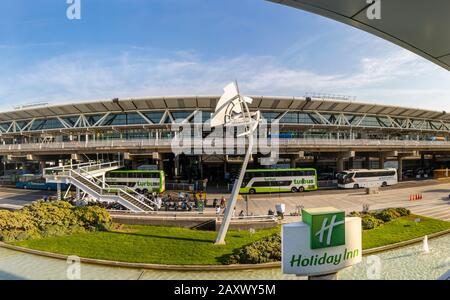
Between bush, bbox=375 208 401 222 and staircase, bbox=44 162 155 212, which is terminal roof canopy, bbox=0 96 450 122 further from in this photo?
bush, bbox=375 208 401 222

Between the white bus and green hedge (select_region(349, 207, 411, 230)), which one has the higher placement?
the white bus

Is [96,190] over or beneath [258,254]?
over

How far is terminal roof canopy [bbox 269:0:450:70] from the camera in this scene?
3.33 m

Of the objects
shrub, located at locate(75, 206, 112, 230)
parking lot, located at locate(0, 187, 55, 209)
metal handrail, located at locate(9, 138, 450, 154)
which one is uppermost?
metal handrail, located at locate(9, 138, 450, 154)

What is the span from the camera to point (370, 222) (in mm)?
14891

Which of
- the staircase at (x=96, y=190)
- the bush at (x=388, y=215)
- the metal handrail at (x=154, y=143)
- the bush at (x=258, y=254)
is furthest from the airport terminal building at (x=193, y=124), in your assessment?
the bush at (x=258, y=254)

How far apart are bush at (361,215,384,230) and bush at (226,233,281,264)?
23.5 feet

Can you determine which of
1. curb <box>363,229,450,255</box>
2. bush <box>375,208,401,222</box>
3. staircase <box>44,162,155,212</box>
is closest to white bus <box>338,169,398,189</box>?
bush <box>375,208,401,222</box>

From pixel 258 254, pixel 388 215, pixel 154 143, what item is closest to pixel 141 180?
pixel 154 143

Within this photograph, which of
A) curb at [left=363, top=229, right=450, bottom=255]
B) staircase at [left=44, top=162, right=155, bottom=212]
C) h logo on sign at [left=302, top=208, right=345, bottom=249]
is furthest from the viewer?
staircase at [left=44, top=162, right=155, bottom=212]

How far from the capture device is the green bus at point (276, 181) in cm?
2688

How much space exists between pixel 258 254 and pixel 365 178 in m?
25.1

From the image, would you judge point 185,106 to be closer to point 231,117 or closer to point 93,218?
point 231,117
